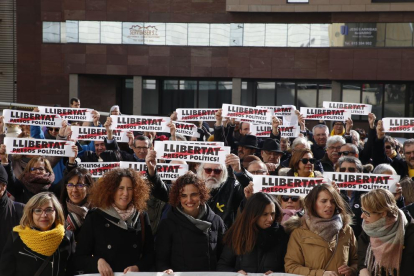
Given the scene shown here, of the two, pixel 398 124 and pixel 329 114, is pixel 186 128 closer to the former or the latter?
pixel 329 114

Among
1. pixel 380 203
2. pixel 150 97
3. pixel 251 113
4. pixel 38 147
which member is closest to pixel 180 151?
pixel 38 147

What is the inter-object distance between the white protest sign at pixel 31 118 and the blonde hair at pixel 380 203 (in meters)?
6.35

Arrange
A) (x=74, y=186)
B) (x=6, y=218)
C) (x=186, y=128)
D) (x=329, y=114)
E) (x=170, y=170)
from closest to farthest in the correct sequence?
(x=6, y=218)
(x=74, y=186)
(x=170, y=170)
(x=186, y=128)
(x=329, y=114)

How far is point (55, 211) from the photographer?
5750 millimetres

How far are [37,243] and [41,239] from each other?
1.8 inches

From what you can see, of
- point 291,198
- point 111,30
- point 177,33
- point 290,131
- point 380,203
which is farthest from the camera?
point 111,30

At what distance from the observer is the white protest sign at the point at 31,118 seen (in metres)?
10.6

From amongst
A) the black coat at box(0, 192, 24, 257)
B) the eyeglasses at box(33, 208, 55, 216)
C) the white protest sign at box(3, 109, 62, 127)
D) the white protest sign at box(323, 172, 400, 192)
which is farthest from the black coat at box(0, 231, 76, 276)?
the white protest sign at box(3, 109, 62, 127)

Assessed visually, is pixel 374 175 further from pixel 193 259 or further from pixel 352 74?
pixel 352 74

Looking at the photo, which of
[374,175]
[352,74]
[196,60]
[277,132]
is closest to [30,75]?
[196,60]

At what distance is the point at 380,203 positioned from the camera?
5438 mm

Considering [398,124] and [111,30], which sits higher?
[111,30]

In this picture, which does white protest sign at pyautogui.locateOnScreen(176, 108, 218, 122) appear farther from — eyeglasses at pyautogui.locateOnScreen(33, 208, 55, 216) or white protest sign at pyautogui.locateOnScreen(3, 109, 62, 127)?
eyeglasses at pyautogui.locateOnScreen(33, 208, 55, 216)

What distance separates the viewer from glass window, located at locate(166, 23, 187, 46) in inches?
1316
